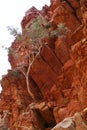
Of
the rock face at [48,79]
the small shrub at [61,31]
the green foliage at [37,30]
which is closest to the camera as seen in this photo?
the rock face at [48,79]

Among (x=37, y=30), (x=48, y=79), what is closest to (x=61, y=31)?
(x=37, y=30)

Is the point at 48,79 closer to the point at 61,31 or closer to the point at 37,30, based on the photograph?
the point at 61,31

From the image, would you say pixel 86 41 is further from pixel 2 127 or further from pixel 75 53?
pixel 2 127

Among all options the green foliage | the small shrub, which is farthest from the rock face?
the green foliage

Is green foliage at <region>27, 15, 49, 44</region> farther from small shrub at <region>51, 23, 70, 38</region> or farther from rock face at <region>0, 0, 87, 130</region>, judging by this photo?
small shrub at <region>51, 23, 70, 38</region>

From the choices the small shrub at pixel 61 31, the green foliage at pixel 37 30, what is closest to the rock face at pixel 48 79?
the small shrub at pixel 61 31

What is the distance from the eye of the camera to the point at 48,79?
3528 centimetres

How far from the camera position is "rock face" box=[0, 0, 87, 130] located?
103ft

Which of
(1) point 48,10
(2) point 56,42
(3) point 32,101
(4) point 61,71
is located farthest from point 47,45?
(1) point 48,10

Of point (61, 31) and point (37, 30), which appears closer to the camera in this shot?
point (61, 31)

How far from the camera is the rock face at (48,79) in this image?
3139cm

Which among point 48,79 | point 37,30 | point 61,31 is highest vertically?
point 37,30

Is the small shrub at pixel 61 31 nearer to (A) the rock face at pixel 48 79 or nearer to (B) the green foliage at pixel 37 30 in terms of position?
(A) the rock face at pixel 48 79

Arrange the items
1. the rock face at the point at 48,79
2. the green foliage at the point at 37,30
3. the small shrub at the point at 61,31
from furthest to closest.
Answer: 1. the green foliage at the point at 37,30
2. the small shrub at the point at 61,31
3. the rock face at the point at 48,79
